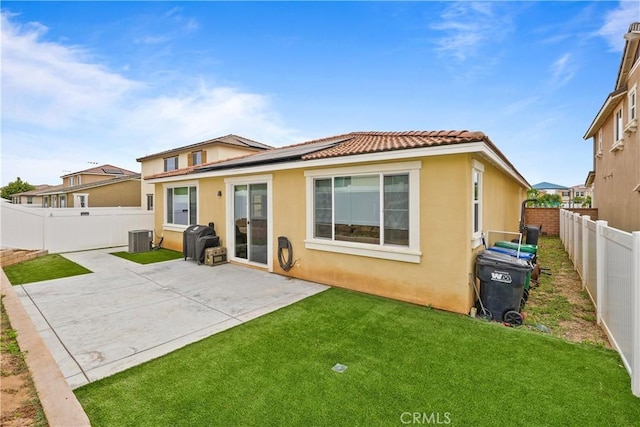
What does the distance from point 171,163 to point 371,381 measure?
89.3 ft

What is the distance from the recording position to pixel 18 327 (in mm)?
4848

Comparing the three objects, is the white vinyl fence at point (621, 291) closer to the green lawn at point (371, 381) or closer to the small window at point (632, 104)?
the green lawn at point (371, 381)

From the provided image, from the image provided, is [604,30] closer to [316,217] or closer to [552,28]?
[552,28]

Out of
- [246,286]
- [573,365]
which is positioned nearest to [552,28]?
[573,365]

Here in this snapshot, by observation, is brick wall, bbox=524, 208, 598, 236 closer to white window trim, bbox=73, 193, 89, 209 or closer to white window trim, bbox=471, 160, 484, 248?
white window trim, bbox=471, 160, 484, 248

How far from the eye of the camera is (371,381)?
3.43 meters

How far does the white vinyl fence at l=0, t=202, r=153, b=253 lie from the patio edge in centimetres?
845

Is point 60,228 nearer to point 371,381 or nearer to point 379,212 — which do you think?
point 379,212

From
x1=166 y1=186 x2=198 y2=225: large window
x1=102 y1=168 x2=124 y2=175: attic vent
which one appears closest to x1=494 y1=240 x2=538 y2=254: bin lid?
x1=166 y1=186 x2=198 y2=225: large window

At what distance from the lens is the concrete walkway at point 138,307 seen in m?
4.12

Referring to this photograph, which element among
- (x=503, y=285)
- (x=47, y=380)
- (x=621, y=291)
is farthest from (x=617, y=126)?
(x=47, y=380)

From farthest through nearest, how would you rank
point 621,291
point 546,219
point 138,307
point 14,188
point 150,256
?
point 14,188 → point 546,219 → point 150,256 → point 138,307 → point 621,291

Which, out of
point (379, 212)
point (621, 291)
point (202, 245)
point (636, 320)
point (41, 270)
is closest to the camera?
point (636, 320)

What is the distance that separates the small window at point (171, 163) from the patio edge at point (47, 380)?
22215mm
